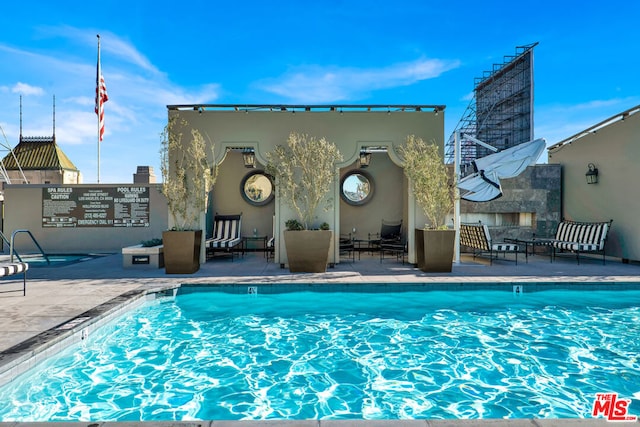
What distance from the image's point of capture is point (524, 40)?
34656 mm

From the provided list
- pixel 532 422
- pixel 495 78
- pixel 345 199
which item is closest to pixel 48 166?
pixel 345 199

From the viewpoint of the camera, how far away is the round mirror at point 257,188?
11.9 meters

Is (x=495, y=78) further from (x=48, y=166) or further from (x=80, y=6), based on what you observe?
(x=48, y=166)

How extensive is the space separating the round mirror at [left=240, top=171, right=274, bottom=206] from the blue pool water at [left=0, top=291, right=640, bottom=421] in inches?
247

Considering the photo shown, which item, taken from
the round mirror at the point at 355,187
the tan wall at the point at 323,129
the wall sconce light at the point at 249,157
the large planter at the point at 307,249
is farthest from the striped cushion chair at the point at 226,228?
the round mirror at the point at 355,187

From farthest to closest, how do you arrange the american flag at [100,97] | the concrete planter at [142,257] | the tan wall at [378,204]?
1. the american flag at [100,97]
2. the tan wall at [378,204]
3. the concrete planter at [142,257]

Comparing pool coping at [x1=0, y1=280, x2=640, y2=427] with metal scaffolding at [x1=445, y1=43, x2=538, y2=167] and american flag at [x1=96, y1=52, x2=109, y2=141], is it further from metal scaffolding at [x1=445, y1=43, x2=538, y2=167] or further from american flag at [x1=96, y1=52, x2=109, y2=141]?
metal scaffolding at [x1=445, y1=43, x2=538, y2=167]

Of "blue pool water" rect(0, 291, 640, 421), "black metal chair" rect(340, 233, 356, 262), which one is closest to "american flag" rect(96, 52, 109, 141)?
"black metal chair" rect(340, 233, 356, 262)

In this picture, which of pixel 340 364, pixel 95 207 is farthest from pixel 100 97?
pixel 340 364

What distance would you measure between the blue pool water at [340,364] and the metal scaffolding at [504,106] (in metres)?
31.0

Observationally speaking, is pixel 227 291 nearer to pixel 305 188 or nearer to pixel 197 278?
pixel 197 278

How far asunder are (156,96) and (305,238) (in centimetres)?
762

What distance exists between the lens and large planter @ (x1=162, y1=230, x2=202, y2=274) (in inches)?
289

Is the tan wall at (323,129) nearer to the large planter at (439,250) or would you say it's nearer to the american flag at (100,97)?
the large planter at (439,250)
